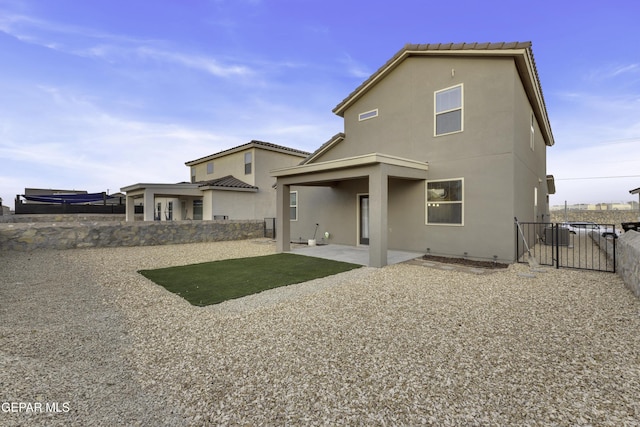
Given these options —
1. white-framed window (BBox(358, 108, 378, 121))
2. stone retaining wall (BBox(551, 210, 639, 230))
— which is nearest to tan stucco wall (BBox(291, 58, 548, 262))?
Result: white-framed window (BBox(358, 108, 378, 121))

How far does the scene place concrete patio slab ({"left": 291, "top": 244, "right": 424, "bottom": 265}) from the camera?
29.8ft

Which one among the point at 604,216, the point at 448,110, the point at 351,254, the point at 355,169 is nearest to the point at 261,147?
the point at 351,254

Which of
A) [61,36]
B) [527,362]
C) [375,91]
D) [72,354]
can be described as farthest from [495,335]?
[61,36]

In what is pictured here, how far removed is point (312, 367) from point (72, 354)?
273cm

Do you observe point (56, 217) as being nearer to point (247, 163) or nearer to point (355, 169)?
point (247, 163)

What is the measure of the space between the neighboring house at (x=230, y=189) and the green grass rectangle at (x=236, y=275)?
9.47m

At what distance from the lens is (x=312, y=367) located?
2953 mm

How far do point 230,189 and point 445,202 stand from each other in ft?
43.7

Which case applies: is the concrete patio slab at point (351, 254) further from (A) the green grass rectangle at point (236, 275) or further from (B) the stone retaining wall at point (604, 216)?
(B) the stone retaining wall at point (604, 216)

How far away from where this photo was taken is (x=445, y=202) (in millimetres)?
9352

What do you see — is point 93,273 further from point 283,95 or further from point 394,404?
point 283,95

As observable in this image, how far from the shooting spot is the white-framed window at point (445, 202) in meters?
9.03

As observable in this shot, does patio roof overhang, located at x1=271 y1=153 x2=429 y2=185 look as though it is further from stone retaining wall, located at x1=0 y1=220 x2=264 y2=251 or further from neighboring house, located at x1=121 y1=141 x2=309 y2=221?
neighboring house, located at x1=121 y1=141 x2=309 y2=221

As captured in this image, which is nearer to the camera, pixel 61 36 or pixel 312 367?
pixel 312 367
